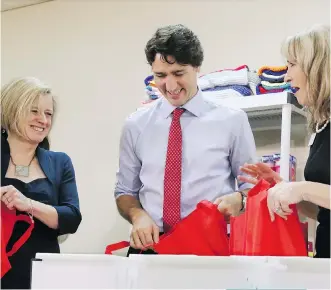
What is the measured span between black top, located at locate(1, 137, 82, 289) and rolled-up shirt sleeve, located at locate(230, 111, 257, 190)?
0.53 m

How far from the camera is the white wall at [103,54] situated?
8.72 ft

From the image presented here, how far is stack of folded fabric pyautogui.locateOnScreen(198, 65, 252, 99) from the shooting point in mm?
2336

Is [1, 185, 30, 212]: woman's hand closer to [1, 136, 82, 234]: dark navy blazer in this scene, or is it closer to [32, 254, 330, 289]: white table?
[1, 136, 82, 234]: dark navy blazer

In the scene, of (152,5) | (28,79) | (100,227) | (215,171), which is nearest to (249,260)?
(215,171)

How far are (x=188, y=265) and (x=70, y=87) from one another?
2.04m

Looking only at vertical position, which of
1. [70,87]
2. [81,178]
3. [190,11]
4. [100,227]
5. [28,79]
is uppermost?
[190,11]

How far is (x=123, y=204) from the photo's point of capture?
73.8 inches

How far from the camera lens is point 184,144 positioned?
188cm

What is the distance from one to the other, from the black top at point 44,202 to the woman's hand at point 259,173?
1.84ft

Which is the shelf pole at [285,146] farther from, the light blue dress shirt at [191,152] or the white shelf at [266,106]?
the light blue dress shirt at [191,152]

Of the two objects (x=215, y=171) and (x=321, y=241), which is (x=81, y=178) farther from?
(x=321, y=241)

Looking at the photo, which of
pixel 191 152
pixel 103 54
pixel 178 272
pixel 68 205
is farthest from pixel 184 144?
pixel 103 54

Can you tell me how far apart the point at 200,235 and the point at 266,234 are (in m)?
0.27

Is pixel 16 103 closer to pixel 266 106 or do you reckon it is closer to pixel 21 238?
pixel 21 238
